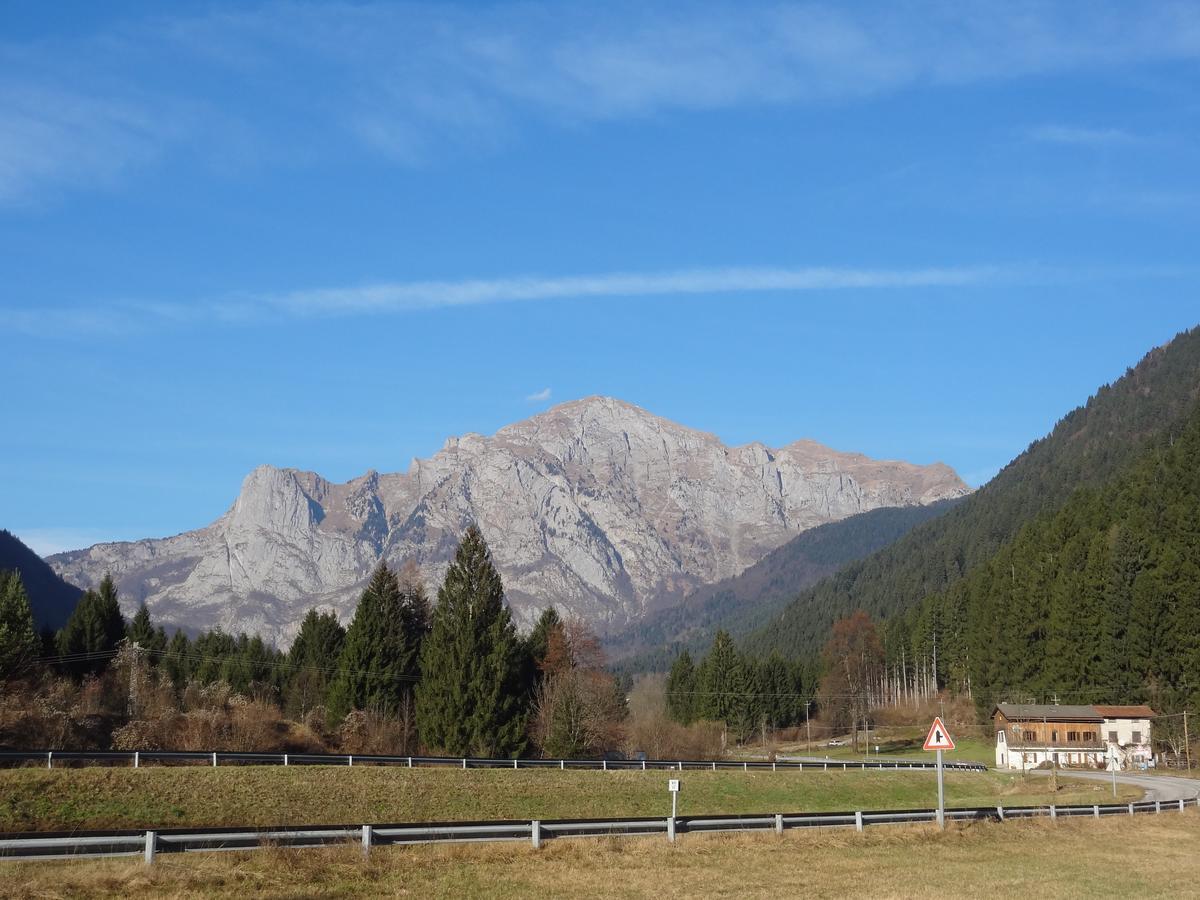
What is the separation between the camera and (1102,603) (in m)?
118

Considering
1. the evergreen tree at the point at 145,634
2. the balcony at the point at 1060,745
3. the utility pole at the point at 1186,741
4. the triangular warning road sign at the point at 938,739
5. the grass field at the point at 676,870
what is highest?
the evergreen tree at the point at 145,634

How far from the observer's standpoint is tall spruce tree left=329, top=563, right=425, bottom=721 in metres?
88.7

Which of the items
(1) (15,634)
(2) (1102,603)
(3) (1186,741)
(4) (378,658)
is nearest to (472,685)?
(4) (378,658)

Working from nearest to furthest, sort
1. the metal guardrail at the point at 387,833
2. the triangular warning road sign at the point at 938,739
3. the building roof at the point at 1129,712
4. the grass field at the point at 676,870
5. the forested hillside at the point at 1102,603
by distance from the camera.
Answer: the grass field at the point at 676,870, the metal guardrail at the point at 387,833, the triangular warning road sign at the point at 938,739, the forested hillside at the point at 1102,603, the building roof at the point at 1129,712

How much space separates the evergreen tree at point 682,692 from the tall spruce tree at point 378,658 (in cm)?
6372

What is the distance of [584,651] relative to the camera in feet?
381

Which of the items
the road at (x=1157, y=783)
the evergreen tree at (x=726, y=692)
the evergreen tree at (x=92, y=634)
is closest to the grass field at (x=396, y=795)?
the road at (x=1157, y=783)

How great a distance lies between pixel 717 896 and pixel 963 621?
5914 inches

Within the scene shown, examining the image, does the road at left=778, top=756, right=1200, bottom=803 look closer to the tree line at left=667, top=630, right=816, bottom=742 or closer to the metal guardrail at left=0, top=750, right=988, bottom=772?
the metal guardrail at left=0, top=750, right=988, bottom=772

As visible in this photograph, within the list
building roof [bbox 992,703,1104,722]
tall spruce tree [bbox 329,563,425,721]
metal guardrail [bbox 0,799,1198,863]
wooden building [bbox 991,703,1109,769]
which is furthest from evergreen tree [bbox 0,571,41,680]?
building roof [bbox 992,703,1104,722]

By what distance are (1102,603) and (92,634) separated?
337 ft

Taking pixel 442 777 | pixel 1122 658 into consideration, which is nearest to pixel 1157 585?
pixel 1122 658

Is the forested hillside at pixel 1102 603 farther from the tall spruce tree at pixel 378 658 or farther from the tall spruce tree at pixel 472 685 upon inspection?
the tall spruce tree at pixel 378 658

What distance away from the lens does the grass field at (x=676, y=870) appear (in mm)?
21688
